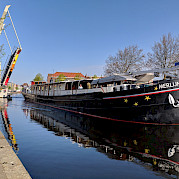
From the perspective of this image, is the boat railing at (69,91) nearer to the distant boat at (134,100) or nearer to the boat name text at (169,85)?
the distant boat at (134,100)

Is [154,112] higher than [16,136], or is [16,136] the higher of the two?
[154,112]

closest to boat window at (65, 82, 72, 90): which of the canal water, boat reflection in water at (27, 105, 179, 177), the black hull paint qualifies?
the black hull paint

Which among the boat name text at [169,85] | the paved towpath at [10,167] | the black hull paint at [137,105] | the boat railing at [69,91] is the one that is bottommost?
the paved towpath at [10,167]

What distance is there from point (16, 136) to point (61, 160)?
465 centimetres

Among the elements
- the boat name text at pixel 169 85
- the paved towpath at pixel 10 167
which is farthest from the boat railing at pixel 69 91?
the paved towpath at pixel 10 167

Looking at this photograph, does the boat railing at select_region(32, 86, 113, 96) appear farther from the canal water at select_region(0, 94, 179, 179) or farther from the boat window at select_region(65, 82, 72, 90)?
the canal water at select_region(0, 94, 179, 179)

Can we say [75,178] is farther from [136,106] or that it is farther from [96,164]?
[136,106]

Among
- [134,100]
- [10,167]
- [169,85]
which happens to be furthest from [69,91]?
[10,167]

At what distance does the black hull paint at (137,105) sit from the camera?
1219cm

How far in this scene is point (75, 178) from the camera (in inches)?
203

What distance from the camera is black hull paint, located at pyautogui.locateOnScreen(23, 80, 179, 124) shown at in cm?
1219

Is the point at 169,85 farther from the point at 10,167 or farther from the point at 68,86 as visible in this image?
the point at 68,86

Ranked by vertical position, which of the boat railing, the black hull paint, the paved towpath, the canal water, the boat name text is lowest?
the canal water

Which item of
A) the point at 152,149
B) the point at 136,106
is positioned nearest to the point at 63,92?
the point at 136,106
